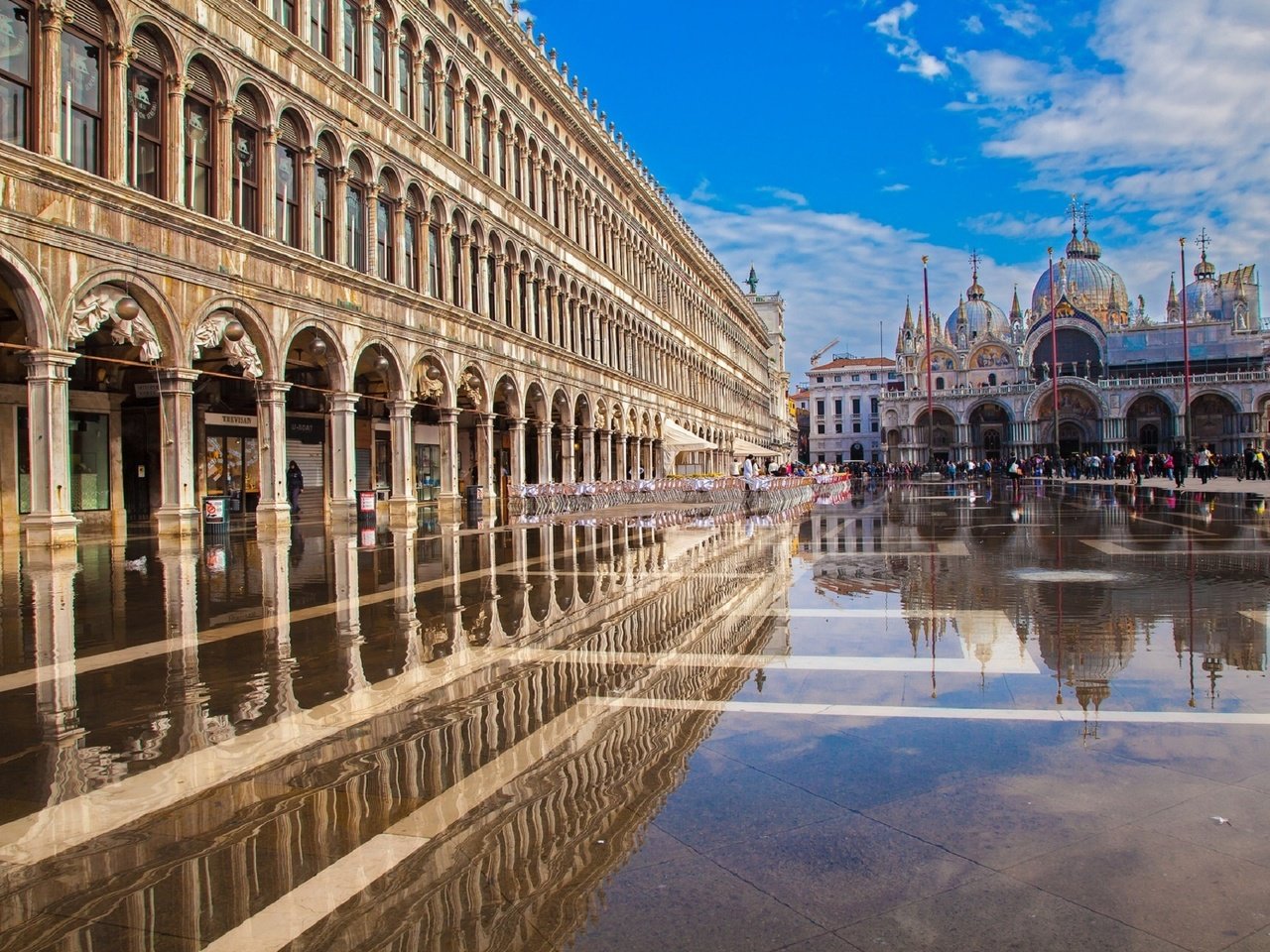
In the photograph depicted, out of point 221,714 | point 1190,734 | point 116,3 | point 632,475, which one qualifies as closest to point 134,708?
point 221,714

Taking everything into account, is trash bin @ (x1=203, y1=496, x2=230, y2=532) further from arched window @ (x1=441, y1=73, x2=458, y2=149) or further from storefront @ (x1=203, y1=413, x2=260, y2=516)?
arched window @ (x1=441, y1=73, x2=458, y2=149)

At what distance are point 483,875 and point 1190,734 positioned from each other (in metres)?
3.89

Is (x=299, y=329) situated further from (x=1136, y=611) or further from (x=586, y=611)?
(x=1136, y=611)

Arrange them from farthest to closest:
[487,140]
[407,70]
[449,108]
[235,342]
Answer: [487,140], [449,108], [407,70], [235,342]

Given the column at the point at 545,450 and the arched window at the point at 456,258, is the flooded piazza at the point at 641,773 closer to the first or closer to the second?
the arched window at the point at 456,258

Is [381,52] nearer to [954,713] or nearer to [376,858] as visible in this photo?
[954,713]

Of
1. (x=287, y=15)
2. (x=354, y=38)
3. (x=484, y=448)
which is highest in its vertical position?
(x=354, y=38)

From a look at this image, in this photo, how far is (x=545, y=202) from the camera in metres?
38.6

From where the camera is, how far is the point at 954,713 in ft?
18.4

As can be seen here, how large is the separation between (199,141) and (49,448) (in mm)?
7436

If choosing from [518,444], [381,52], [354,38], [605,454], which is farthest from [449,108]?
[605,454]

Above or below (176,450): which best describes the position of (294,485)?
below

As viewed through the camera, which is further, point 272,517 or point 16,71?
point 272,517

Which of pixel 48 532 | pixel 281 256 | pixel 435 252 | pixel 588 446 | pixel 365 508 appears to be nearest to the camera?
pixel 48 532
